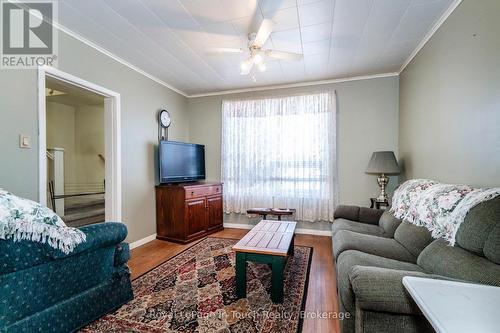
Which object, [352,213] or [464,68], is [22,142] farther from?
[464,68]

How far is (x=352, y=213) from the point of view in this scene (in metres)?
2.87

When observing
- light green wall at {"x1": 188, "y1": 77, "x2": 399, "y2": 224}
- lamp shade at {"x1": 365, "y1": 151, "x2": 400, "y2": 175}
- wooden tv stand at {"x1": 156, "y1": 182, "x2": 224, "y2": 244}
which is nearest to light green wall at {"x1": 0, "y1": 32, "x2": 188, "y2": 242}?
wooden tv stand at {"x1": 156, "y1": 182, "x2": 224, "y2": 244}

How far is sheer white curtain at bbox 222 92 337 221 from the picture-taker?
3703 millimetres

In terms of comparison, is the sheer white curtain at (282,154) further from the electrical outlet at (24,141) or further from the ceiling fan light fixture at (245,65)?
the electrical outlet at (24,141)

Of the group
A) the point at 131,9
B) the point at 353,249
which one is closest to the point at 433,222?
the point at 353,249

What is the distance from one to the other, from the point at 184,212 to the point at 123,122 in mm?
1490

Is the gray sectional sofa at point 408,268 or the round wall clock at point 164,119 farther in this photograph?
the round wall clock at point 164,119

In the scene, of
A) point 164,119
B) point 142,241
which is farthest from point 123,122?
point 142,241

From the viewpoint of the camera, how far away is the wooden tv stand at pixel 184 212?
3383 millimetres

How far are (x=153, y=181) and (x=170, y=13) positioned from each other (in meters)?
2.37

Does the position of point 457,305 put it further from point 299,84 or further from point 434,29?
point 299,84

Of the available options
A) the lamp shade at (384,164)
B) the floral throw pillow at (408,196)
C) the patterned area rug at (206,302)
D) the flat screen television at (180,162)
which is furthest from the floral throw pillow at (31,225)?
the lamp shade at (384,164)

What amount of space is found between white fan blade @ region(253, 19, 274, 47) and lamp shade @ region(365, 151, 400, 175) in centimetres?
217

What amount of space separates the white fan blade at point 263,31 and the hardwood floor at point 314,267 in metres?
2.35
